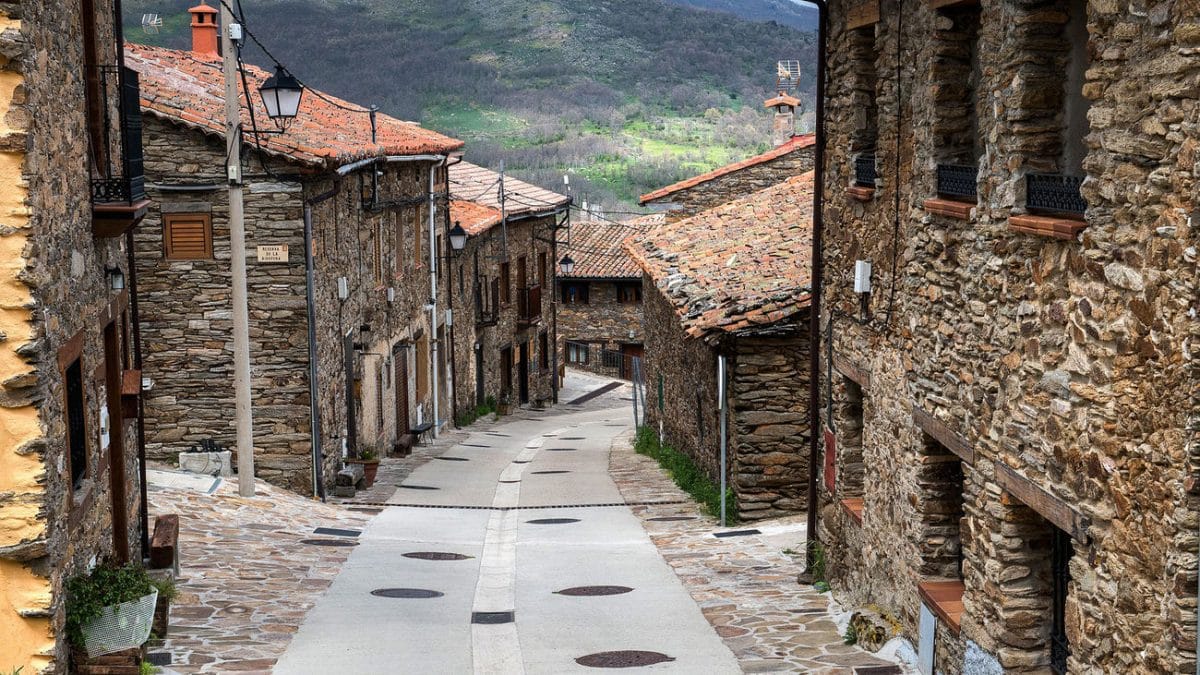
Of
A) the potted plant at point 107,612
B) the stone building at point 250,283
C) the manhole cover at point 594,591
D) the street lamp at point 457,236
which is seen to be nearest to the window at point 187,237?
the stone building at point 250,283

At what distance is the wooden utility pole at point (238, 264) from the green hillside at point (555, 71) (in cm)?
4779

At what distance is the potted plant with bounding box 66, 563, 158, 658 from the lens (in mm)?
7824

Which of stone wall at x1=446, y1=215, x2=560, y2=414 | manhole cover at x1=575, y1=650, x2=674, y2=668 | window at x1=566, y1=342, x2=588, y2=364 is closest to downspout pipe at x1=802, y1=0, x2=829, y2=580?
manhole cover at x1=575, y1=650, x2=674, y2=668

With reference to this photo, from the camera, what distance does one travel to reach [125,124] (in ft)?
33.7

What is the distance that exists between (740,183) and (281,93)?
1534 cm

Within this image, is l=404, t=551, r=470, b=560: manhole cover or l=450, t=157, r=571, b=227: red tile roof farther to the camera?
l=450, t=157, r=571, b=227: red tile roof

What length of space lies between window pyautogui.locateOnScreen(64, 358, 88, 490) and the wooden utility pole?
6.62 metres

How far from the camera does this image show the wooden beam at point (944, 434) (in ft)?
25.9

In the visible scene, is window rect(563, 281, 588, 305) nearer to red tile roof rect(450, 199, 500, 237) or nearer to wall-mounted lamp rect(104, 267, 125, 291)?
red tile roof rect(450, 199, 500, 237)

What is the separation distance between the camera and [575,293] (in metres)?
47.5

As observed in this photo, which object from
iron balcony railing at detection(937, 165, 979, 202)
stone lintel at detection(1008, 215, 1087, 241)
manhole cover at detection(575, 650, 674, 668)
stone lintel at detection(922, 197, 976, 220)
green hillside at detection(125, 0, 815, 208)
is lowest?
manhole cover at detection(575, 650, 674, 668)

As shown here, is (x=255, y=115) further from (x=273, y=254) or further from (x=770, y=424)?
(x=770, y=424)

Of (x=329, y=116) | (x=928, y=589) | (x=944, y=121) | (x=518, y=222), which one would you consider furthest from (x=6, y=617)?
(x=518, y=222)

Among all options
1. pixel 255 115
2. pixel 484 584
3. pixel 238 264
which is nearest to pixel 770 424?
pixel 484 584
